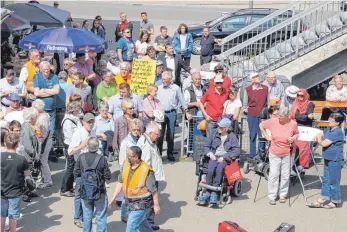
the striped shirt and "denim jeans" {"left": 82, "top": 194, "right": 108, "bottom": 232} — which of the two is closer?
"denim jeans" {"left": 82, "top": 194, "right": 108, "bottom": 232}

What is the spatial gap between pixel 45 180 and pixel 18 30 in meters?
8.41

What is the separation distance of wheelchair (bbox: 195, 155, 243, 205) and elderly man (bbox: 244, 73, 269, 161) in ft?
6.26

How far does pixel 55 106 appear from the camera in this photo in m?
13.7

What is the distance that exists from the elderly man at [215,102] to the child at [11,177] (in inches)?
168

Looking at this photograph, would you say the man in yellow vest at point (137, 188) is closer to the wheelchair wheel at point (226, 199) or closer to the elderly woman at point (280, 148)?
the wheelchair wheel at point (226, 199)

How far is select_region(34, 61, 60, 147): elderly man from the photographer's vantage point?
44.3 feet

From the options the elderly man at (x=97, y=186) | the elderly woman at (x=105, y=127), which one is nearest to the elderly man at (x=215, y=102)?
the elderly woman at (x=105, y=127)

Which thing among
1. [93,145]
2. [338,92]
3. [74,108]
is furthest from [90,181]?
[338,92]

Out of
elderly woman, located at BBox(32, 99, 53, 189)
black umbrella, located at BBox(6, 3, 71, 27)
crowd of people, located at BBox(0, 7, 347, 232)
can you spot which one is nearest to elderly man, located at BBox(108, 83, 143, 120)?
crowd of people, located at BBox(0, 7, 347, 232)

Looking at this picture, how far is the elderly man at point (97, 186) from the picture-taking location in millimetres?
9762

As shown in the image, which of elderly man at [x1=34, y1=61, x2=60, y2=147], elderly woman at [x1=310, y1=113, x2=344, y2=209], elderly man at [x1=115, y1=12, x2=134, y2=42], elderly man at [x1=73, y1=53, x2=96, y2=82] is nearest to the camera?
elderly woman at [x1=310, y1=113, x2=344, y2=209]

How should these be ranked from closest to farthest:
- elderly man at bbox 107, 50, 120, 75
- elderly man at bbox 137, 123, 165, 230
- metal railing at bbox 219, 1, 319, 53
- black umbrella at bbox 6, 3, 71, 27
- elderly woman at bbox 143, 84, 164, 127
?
elderly man at bbox 137, 123, 165, 230 < elderly woman at bbox 143, 84, 164, 127 < elderly man at bbox 107, 50, 120, 75 < metal railing at bbox 219, 1, 319, 53 < black umbrella at bbox 6, 3, 71, 27

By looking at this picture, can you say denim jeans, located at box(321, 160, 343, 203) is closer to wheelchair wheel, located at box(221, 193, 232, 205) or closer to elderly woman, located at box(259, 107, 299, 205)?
elderly woman, located at box(259, 107, 299, 205)

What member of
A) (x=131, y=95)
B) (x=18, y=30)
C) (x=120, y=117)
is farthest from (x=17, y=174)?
(x=18, y=30)
